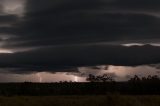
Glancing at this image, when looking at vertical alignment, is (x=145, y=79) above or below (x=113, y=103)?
above

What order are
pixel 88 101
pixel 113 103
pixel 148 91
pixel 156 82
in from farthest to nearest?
pixel 156 82 < pixel 148 91 < pixel 88 101 < pixel 113 103

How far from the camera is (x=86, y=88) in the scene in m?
148

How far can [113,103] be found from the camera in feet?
189

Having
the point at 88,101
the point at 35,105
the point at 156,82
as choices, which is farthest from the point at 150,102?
the point at 156,82

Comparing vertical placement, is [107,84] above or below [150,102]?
above

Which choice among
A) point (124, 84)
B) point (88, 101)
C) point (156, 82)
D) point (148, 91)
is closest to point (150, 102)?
point (88, 101)

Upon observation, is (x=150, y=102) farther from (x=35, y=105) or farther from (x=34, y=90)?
(x=34, y=90)

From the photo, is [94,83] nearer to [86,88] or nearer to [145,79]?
[86,88]

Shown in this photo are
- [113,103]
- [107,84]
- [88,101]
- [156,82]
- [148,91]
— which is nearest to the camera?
[113,103]

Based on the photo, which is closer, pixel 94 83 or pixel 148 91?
pixel 148 91

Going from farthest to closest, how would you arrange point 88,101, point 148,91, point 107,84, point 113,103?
point 107,84, point 148,91, point 88,101, point 113,103

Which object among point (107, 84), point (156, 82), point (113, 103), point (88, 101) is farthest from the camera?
point (107, 84)

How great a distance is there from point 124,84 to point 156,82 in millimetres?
13010

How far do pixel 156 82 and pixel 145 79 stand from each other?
12.6 metres
